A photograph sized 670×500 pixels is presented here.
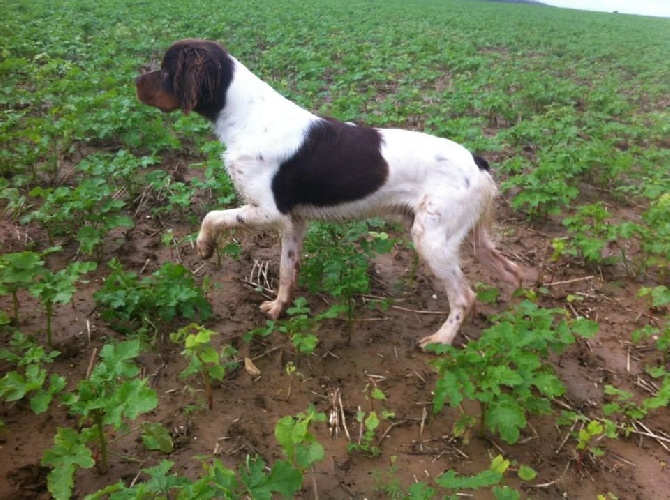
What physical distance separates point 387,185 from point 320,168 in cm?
43

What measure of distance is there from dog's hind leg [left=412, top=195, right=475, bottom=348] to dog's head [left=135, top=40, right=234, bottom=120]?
151cm

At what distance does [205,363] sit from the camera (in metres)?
2.73

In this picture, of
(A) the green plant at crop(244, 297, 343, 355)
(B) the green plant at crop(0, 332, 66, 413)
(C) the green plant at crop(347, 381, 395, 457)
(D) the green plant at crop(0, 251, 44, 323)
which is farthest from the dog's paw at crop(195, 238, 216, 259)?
(C) the green plant at crop(347, 381, 395, 457)

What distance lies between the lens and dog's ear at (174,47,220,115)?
354cm

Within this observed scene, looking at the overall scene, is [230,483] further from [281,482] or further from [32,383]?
[32,383]

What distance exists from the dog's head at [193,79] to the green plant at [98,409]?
6.13ft

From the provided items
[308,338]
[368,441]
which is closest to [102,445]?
[308,338]

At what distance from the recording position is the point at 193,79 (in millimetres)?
3545

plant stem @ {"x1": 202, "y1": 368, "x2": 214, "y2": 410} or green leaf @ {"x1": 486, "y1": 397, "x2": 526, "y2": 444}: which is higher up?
green leaf @ {"x1": 486, "y1": 397, "x2": 526, "y2": 444}

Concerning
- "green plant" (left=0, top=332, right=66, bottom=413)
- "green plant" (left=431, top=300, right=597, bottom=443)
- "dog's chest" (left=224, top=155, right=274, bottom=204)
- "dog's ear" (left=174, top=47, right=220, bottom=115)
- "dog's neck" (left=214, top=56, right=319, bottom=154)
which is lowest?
"green plant" (left=0, top=332, right=66, bottom=413)

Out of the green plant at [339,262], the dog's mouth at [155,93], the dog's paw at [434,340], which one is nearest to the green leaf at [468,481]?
the green plant at [339,262]

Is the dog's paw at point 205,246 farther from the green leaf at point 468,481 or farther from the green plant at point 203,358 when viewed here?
the green leaf at point 468,481

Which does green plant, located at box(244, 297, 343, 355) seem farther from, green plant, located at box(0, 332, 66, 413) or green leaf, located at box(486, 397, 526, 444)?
green plant, located at box(0, 332, 66, 413)

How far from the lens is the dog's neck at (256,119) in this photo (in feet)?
11.5
